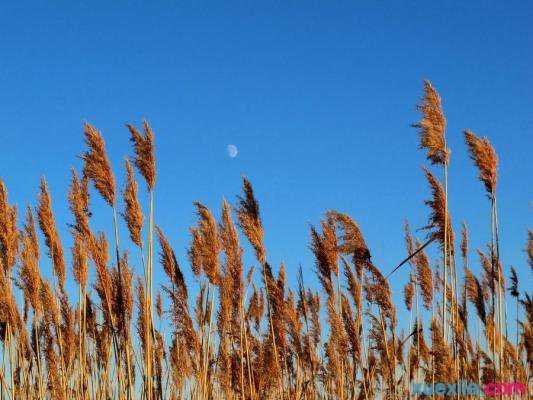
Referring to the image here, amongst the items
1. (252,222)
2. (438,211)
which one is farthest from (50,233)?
(438,211)

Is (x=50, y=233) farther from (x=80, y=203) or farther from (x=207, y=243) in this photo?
(x=207, y=243)

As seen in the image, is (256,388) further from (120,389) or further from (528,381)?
(528,381)

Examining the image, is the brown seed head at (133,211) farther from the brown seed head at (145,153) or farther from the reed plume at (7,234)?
the reed plume at (7,234)

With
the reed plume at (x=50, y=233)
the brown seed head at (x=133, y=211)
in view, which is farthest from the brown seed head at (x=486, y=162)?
the reed plume at (x=50, y=233)

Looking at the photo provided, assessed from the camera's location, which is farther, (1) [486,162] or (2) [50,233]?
(2) [50,233]

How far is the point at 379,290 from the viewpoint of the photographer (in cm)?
537

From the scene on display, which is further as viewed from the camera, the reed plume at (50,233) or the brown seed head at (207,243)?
the reed plume at (50,233)

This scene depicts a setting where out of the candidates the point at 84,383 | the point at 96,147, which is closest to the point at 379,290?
the point at 96,147

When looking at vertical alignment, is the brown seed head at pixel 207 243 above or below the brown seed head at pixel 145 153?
below

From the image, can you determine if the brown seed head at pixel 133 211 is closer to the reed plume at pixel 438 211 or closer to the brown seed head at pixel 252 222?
the brown seed head at pixel 252 222

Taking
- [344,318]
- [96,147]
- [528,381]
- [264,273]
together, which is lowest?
[528,381]

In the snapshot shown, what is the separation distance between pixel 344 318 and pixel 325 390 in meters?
2.10

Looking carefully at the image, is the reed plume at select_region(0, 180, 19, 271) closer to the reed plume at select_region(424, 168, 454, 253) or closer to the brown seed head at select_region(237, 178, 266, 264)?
the brown seed head at select_region(237, 178, 266, 264)

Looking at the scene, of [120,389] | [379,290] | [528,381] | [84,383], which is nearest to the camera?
[379,290]
